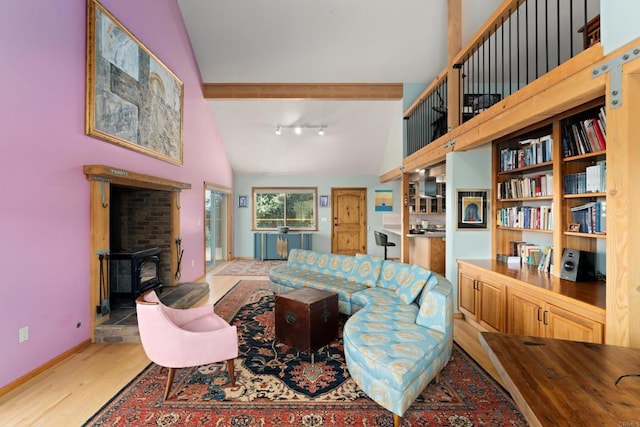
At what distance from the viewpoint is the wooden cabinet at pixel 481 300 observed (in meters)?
3.07

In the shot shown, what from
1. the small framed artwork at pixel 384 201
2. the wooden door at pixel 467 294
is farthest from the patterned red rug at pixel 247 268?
the wooden door at pixel 467 294

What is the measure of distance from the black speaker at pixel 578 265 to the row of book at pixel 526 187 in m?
0.65

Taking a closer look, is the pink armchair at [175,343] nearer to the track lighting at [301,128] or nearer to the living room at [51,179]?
the living room at [51,179]

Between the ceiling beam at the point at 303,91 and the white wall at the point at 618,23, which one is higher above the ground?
the ceiling beam at the point at 303,91

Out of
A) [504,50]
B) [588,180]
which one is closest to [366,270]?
[588,180]

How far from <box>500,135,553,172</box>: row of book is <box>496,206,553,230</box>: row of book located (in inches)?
19.4

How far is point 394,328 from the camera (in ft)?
7.89

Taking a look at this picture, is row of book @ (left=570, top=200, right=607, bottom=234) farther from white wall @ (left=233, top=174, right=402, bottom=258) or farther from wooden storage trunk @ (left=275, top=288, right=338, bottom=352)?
white wall @ (left=233, top=174, right=402, bottom=258)

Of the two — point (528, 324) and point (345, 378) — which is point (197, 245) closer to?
point (345, 378)

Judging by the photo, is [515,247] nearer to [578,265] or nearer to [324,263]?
[578,265]

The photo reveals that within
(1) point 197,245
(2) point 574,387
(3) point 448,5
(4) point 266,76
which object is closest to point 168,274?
(1) point 197,245

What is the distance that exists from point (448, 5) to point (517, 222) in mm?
3382

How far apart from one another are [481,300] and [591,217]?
4.37ft

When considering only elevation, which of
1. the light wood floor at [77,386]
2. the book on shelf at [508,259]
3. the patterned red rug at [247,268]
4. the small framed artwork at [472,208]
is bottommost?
the light wood floor at [77,386]
